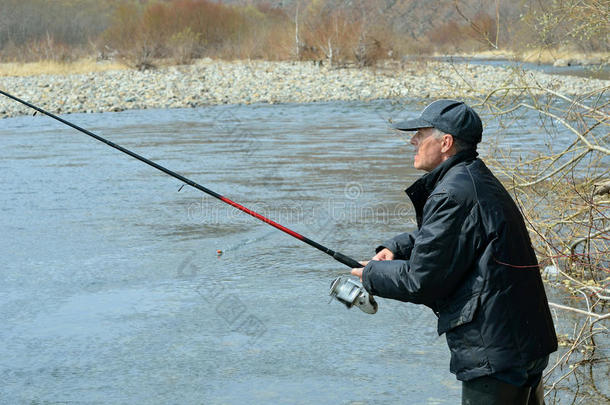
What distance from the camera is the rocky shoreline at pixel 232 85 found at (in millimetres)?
25125

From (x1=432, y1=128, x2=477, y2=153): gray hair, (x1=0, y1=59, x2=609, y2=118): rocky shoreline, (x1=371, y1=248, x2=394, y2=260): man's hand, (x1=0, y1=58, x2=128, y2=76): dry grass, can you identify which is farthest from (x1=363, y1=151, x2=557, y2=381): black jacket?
(x1=0, y1=58, x2=128, y2=76): dry grass

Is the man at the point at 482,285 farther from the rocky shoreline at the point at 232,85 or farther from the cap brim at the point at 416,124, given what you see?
the rocky shoreline at the point at 232,85

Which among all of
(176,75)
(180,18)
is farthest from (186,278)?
(180,18)

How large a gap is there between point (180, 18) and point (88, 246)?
40.0 m

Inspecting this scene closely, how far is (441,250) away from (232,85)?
26.6 meters

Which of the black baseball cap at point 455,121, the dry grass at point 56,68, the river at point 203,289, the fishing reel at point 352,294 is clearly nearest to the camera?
the black baseball cap at point 455,121

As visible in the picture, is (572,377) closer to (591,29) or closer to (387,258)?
Result: (387,258)

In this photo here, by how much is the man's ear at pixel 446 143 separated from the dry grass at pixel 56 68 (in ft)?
108

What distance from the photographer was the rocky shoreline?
25.1 metres

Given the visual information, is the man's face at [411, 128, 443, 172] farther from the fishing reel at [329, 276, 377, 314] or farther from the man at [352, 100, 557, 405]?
the fishing reel at [329, 276, 377, 314]

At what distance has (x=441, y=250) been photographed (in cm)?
275

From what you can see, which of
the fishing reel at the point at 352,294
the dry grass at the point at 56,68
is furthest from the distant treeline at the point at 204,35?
the fishing reel at the point at 352,294

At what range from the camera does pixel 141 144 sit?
16.3 m

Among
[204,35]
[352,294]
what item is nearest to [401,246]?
[352,294]
